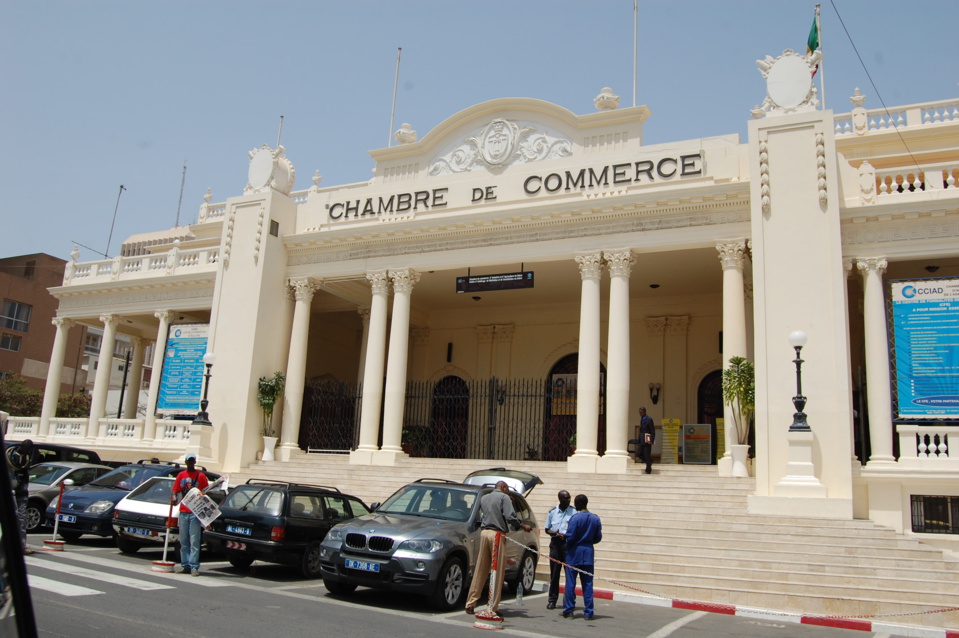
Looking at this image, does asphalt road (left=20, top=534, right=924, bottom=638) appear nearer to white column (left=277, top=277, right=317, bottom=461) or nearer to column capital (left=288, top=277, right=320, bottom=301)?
white column (left=277, top=277, right=317, bottom=461)

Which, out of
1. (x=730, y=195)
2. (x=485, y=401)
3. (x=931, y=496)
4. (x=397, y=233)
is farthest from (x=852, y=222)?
(x=485, y=401)

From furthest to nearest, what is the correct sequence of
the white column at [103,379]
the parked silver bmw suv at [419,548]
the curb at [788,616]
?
the white column at [103,379]
the curb at [788,616]
the parked silver bmw suv at [419,548]

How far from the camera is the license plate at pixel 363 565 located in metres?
9.02

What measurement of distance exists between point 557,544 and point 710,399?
15.7 metres

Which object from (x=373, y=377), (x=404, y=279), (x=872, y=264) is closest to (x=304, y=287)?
(x=404, y=279)

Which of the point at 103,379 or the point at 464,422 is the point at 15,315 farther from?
the point at 464,422

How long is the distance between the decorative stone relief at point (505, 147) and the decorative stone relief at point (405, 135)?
5.12 ft

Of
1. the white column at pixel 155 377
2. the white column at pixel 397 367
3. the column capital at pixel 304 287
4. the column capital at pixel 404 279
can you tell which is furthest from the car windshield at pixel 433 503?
the white column at pixel 155 377

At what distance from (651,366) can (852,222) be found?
9172 mm

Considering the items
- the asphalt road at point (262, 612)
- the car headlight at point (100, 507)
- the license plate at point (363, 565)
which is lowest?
the asphalt road at point (262, 612)

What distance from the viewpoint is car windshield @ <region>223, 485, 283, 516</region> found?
11219 mm

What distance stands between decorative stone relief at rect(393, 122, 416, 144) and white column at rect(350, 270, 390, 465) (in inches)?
164

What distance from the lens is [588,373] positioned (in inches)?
761

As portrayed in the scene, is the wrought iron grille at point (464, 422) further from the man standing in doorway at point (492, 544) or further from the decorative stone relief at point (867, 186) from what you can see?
the man standing in doorway at point (492, 544)
